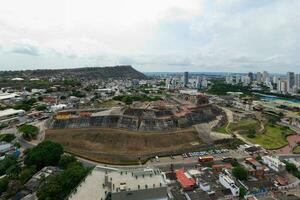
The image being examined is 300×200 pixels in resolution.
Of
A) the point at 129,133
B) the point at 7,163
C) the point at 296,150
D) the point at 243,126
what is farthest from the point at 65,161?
the point at 243,126

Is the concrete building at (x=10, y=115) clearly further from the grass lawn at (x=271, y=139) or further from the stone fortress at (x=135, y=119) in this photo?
the grass lawn at (x=271, y=139)

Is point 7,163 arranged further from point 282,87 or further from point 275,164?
point 282,87

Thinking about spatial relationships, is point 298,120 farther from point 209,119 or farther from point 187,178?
point 187,178

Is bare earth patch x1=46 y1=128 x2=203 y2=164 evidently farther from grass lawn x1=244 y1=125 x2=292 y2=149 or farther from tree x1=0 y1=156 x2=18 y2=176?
grass lawn x1=244 y1=125 x2=292 y2=149

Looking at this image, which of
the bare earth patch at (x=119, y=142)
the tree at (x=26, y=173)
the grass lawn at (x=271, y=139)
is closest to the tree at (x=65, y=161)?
the tree at (x=26, y=173)

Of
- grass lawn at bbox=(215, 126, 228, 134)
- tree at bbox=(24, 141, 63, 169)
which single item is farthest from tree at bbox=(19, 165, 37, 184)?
grass lawn at bbox=(215, 126, 228, 134)
